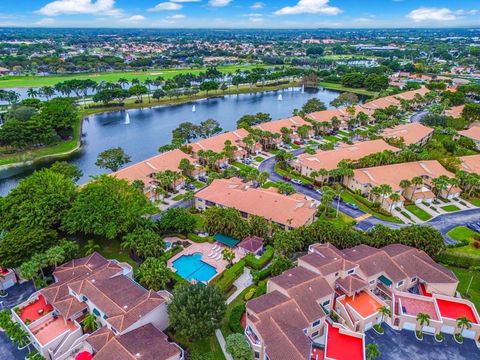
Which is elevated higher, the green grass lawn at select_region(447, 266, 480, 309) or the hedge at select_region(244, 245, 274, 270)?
the hedge at select_region(244, 245, 274, 270)

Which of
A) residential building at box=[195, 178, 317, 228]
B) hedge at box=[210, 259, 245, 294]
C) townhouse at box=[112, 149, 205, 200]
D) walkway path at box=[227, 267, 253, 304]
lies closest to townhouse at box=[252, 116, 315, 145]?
townhouse at box=[112, 149, 205, 200]

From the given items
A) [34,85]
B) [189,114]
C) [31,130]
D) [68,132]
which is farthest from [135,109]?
[34,85]

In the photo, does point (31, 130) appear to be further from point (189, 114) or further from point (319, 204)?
point (319, 204)

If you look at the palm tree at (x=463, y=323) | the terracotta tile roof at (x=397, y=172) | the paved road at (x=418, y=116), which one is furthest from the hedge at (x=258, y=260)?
the paved road at (x=418, y=116)

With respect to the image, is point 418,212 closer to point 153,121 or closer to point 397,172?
point 397,172

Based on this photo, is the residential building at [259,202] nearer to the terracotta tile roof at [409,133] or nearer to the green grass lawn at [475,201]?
the green grass lawn at [475,201]

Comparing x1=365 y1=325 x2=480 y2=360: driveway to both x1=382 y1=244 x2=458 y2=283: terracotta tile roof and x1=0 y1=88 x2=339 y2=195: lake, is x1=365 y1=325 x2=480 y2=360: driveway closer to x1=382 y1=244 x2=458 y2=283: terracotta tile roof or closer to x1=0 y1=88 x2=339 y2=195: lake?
x1=382 y1=244 x2=458 y2=283: terracotta tile roof

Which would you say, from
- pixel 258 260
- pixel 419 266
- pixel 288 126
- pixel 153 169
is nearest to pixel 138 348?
pixel 258 260
